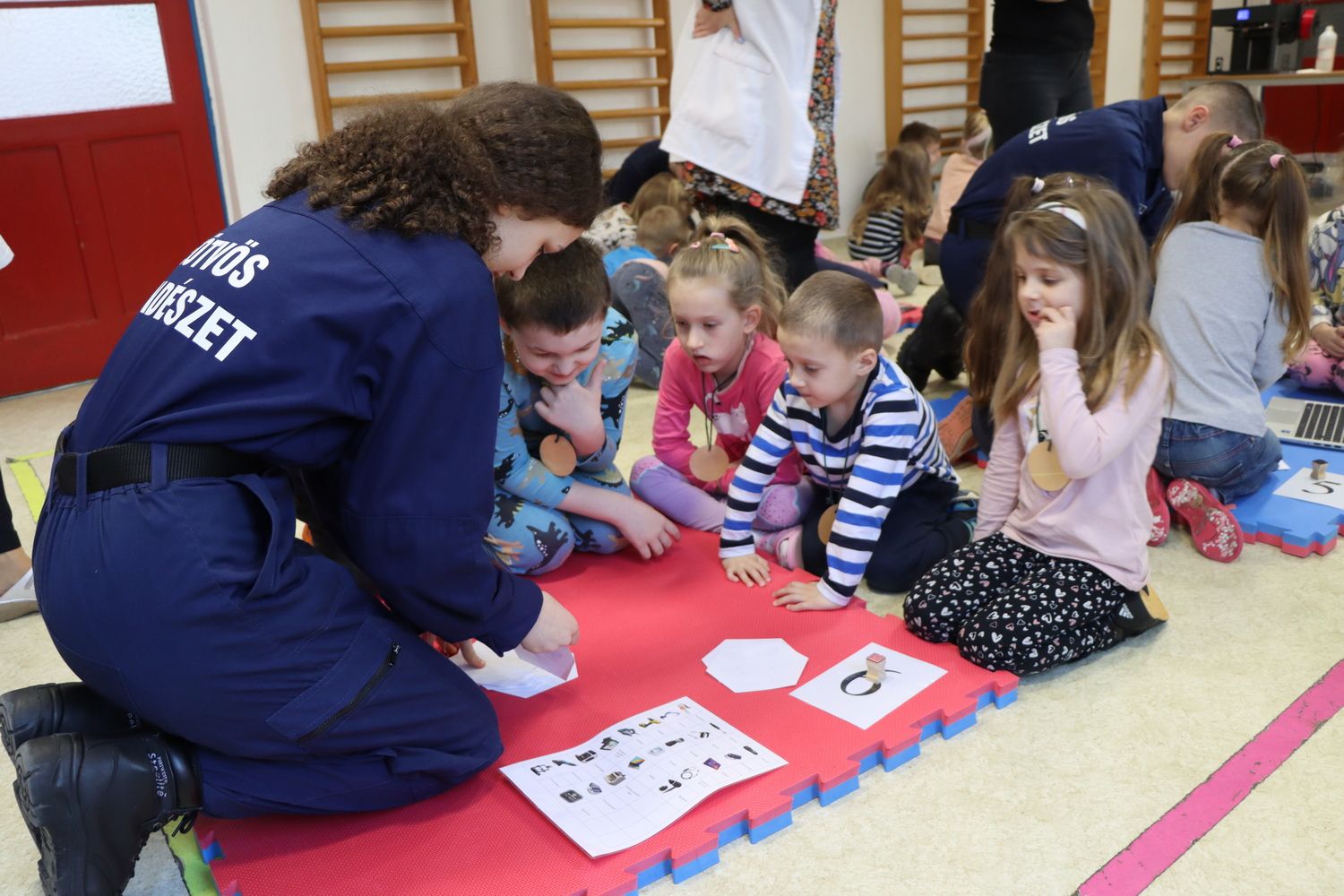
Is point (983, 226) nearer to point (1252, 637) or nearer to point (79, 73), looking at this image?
point (1252, 637)

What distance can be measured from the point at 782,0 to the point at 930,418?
4.18 ft

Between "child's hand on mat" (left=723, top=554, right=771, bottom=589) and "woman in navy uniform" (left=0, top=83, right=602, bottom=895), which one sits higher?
"woman in navy uniform" (left=0, top=83, right=602, bottom=895)

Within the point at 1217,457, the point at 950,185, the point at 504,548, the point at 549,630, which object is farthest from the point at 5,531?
the point at 950,185

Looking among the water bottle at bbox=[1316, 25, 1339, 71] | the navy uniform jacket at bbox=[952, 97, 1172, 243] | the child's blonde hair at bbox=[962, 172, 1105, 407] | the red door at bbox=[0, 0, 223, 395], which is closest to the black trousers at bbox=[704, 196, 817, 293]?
the navy uniform jacket at bbox=[952, 97, 1172, 243]

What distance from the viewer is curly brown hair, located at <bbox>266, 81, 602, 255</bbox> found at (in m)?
1.20

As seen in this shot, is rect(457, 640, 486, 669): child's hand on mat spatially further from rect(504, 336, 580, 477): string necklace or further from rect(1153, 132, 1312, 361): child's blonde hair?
rect(1153, 132, 1312, 361): child's blonde hair

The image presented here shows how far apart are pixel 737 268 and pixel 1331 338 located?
62.2 inches

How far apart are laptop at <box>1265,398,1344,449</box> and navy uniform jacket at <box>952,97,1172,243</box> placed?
1.75 feet

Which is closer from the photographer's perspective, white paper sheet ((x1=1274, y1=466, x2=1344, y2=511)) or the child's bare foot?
the child's bare foot

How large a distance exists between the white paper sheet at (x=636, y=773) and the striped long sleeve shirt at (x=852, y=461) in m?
0.44

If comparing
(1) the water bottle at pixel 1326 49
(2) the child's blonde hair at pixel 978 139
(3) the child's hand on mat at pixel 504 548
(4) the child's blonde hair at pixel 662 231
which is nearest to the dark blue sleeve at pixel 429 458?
(3) the child's hand on mat at pixel 504 548

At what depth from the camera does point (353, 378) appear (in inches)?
46.6

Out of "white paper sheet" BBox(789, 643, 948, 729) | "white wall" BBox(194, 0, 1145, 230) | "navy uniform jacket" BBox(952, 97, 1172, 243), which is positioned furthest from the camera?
"white wall" BBox(194, 0, 1145, 230)

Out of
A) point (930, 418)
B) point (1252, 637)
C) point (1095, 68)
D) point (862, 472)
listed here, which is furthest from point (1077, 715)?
point (1095, 68)
